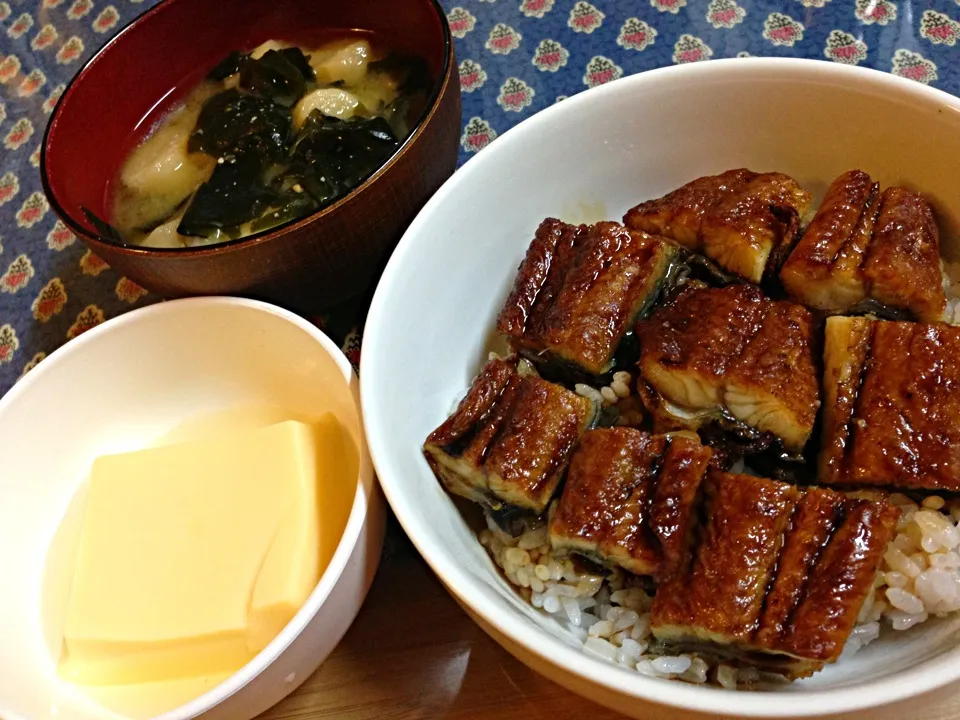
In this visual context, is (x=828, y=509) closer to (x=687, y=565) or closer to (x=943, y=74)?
(x=687, y=565)

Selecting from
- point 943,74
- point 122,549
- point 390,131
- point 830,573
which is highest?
point 943,74

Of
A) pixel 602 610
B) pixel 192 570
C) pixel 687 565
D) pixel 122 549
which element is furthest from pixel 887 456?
pixel 122 549

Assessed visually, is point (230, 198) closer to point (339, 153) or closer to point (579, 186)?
point (339, 153)

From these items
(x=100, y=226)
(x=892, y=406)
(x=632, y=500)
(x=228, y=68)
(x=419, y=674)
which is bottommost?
(x=419, y=674)

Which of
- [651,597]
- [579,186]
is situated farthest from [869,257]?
[651,597]

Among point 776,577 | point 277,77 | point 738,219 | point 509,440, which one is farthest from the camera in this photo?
point 277,77

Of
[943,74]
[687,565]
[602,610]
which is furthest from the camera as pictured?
[943,74]
